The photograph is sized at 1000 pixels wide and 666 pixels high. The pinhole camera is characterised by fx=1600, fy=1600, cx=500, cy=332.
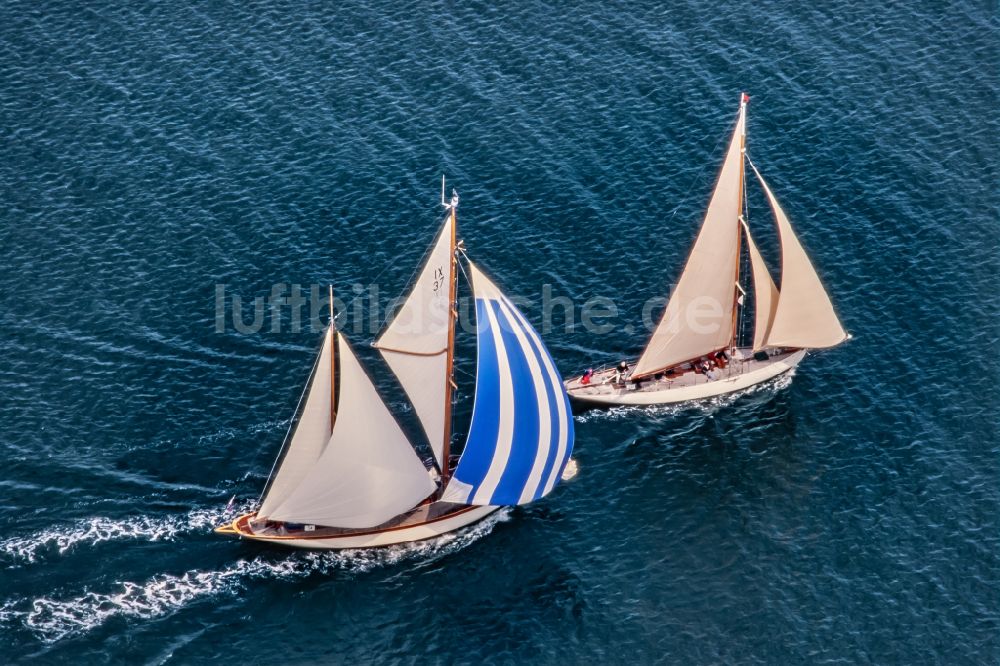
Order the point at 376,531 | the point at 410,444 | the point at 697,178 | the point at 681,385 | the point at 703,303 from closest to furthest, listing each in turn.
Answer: the point at 376,531, the point at 410,444, the point at 681,385, the point at 703,303, the point at 697,178

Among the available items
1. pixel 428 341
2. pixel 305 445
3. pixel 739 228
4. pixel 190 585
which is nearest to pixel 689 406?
pixel 739 228

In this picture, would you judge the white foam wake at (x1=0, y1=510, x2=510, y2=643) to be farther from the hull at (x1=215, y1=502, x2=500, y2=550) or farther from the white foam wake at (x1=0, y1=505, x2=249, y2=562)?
the white foam wake at (x1=0, y1=505, x2=249, y2=562)

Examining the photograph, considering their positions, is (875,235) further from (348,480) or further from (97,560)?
(97,560)

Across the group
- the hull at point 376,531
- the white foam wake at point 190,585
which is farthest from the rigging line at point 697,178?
the hull at point 376,531

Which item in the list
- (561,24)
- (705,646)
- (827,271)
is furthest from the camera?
(561,24)

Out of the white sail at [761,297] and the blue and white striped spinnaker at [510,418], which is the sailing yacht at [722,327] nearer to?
the white sail at [761,297]

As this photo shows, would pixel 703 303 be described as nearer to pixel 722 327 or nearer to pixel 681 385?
pixel 722 327

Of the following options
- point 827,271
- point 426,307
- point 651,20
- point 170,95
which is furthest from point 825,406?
point 170,95
